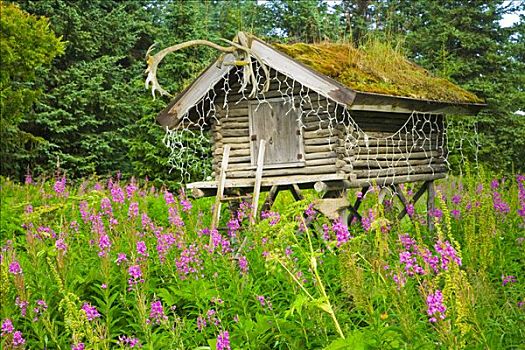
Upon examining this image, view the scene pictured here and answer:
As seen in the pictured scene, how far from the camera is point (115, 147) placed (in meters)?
22.8

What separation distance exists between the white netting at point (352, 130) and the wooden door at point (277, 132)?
0.10 meters

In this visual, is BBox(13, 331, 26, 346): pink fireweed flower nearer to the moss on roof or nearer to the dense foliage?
the moss on roof

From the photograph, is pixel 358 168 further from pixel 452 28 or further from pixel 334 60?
pixel 452 28

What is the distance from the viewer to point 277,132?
27.1ft

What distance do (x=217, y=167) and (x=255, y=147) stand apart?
30.6 inches

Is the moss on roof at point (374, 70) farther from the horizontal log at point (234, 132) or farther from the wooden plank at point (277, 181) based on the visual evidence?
the horizontal log at point (234, 132)

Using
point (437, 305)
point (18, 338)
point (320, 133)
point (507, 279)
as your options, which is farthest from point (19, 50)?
point (437, 305)

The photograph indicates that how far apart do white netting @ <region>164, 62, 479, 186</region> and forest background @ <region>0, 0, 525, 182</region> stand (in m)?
8.12

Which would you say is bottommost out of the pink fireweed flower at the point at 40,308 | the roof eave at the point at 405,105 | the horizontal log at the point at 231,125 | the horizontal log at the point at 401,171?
the pink fireweed flower at the point at 40,308

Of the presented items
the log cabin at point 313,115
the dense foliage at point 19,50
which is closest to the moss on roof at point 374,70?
the log cabin at point 313,115

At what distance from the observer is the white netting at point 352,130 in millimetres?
7781

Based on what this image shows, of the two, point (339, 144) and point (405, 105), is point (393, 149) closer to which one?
point (405, 105)

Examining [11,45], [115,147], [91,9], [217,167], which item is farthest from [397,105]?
[91,9]

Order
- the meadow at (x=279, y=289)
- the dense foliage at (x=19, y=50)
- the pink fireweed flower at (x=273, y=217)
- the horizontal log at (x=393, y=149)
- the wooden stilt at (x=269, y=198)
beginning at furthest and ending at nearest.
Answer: the dense foliage at (x=19, y=50), the horizontal log at (x=393, y=149), the wooden stilt at (x=269, y=198), the pink fireweed flower at (x=273, y=217), the meadow at (x=279, y=289)
